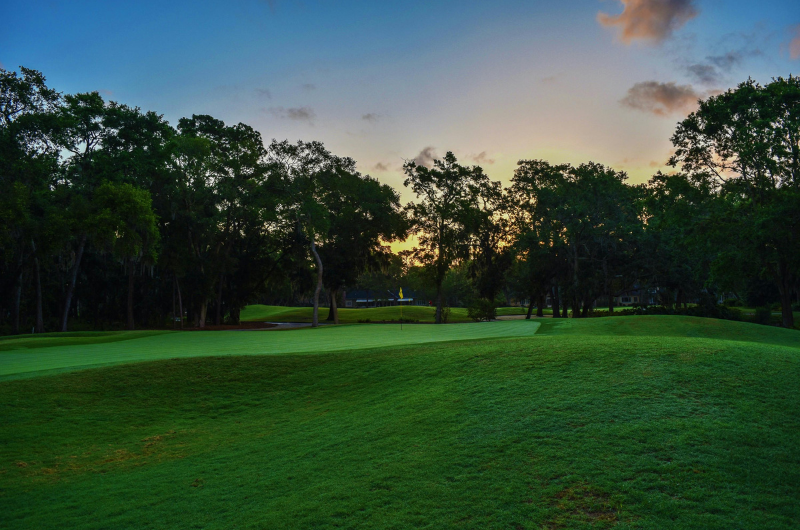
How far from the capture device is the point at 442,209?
173 ft

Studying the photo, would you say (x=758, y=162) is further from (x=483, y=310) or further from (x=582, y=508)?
(x=582, y=508)

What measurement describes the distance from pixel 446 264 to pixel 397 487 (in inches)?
1883

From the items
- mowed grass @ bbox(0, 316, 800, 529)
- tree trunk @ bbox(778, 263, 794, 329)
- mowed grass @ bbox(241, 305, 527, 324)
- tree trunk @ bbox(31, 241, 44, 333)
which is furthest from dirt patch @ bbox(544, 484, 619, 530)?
mowed grass @ bbox(241, 305, 527, 324)

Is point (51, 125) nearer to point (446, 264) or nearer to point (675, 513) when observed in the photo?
point (446, 264)

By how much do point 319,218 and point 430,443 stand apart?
3852 centimetres

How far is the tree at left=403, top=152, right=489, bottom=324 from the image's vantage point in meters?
52.5

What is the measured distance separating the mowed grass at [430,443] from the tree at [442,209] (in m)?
40.0

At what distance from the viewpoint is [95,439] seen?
973 centimetres

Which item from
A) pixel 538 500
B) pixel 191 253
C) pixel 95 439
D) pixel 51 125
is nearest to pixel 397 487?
pixel 538 500

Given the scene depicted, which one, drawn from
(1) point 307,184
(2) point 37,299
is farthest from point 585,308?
(2) point 37,299

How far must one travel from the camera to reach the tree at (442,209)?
52531mm

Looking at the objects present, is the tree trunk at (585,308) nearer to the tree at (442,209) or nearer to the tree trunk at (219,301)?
the tree at (442,209)

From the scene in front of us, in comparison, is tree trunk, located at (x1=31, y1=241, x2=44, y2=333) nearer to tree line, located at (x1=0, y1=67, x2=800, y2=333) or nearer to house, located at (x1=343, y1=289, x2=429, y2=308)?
tree line, located at (x1=0, y1=67, x2=800, y2=333)

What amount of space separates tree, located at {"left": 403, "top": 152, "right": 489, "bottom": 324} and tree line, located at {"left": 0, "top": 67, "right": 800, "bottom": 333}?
5.8 inches
